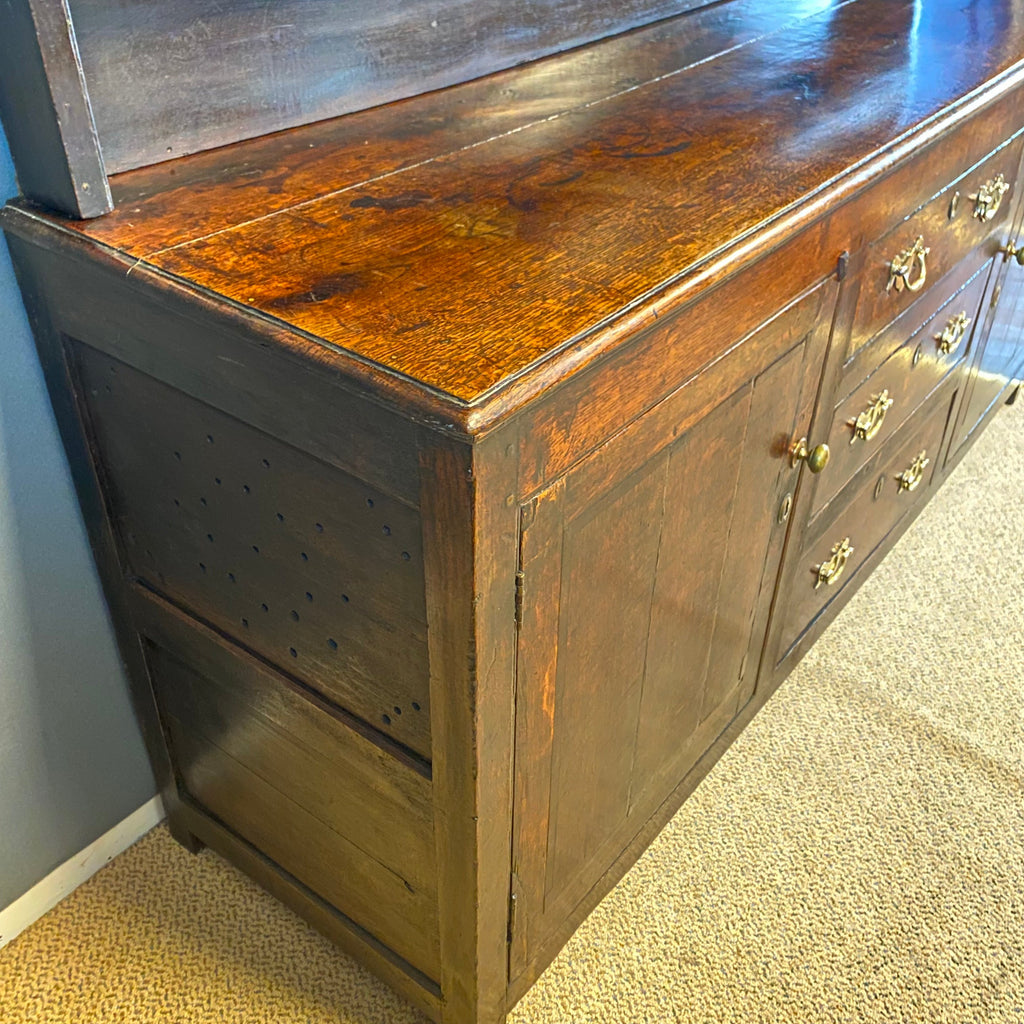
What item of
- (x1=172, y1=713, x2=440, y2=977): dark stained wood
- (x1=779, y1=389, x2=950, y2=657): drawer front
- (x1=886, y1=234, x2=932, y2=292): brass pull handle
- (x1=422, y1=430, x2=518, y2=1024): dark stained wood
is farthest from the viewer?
(x1=779, y1=389, x2=950, y2=657): drawer front

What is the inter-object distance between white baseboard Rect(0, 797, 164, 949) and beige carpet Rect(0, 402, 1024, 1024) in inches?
0.6

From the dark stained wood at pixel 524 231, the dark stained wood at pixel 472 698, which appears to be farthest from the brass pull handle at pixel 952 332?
the dark stained wood at pixel 472 698

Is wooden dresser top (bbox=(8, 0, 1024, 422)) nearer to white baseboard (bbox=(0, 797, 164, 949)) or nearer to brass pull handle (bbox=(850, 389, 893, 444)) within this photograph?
brass pull handle (bbox=(850, 389, 893, 444))

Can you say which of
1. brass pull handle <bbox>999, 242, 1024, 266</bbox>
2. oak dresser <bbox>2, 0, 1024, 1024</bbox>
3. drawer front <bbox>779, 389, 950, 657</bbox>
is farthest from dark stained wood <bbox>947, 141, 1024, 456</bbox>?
oak dresser <bbox>2, 0, 1024, 1024</bbox>

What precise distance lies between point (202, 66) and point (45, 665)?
67 cm

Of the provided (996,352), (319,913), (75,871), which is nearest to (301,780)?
(319,913)

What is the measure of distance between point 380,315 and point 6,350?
1.47ft

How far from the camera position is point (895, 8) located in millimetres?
1510

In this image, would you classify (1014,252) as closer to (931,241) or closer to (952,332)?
(952,332)

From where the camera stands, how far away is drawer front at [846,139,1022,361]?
116 centimetres

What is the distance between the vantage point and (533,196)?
0.92 m

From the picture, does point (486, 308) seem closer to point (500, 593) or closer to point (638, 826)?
point (500, 593)

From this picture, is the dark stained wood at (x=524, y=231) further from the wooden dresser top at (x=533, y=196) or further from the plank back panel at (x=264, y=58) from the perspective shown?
the plank back panel at (x=264, y=58)

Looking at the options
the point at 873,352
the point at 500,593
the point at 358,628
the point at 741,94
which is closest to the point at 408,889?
the point at 358,628
